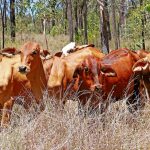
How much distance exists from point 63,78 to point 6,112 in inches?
39.8

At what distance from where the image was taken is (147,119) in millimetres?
5859

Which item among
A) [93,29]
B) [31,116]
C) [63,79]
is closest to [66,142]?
[31,116]

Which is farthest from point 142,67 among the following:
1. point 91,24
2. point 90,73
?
point 91,24

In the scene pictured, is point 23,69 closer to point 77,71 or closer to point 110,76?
point 77,71

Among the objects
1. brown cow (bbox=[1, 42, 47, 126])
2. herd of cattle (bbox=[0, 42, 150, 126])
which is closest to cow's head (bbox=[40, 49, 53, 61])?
herd of cattle (bbox=[0, 42, 150, 126])

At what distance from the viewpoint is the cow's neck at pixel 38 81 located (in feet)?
21.2

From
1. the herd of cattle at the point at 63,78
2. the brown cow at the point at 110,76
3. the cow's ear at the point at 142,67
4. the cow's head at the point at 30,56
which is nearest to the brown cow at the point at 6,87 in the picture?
the herd of cattle at the point at 63,78

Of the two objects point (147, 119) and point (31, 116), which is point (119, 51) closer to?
point (147, 119)

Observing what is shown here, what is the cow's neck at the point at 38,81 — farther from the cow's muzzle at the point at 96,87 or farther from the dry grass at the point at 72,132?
the dry grass at the point at 72,132

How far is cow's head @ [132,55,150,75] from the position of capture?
6.79 metres

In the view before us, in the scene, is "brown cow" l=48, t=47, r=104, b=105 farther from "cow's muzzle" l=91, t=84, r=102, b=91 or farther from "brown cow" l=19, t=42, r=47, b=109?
"cow's muzzle" l=91, t=84, r=102, b=91

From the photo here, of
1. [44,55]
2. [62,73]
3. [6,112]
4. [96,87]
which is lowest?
[6,112]

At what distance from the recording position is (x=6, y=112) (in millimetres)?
6238

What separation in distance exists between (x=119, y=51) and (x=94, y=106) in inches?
76.0
